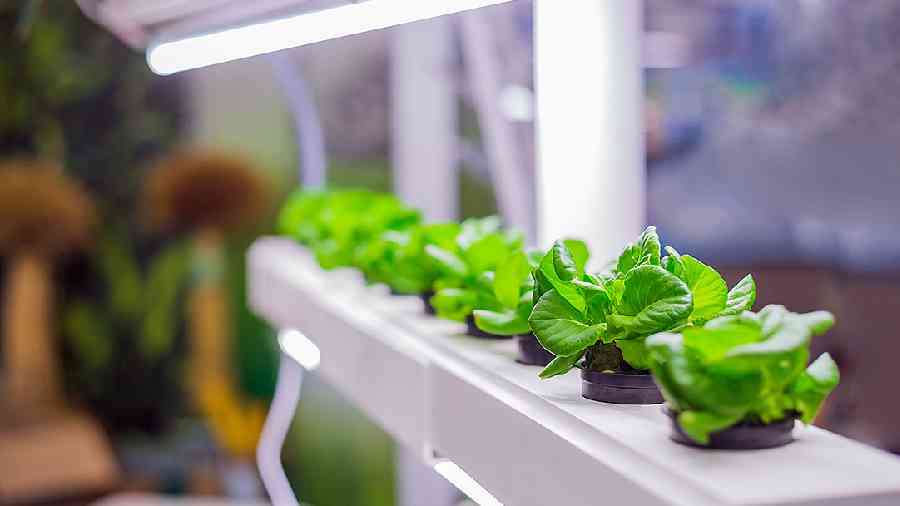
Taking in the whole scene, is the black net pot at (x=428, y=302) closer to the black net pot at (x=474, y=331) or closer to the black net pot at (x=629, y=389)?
the black net pot at (x=474, y=331)

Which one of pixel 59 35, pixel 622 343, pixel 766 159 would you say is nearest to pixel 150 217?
pixel 59 35

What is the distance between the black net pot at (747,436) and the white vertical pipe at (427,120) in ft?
5.82

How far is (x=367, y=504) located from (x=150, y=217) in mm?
1283

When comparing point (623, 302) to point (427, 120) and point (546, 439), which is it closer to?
point (546, 439)

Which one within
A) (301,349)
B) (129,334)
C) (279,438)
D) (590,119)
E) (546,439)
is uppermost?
(590,119)

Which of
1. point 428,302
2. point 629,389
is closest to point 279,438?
point 428,302

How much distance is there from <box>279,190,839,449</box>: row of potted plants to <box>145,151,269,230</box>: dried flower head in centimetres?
295

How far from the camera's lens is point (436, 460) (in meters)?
0.80

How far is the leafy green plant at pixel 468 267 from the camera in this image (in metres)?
0.89

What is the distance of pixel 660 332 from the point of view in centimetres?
56

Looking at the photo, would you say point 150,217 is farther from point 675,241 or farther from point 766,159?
point 766,159

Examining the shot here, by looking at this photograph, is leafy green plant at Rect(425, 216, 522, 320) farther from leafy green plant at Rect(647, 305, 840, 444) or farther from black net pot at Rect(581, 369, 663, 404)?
leafy green plant at Rect(647, 305, 840, 444)

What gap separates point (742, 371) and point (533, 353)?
0.27 m

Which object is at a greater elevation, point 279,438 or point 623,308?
point 623,308
